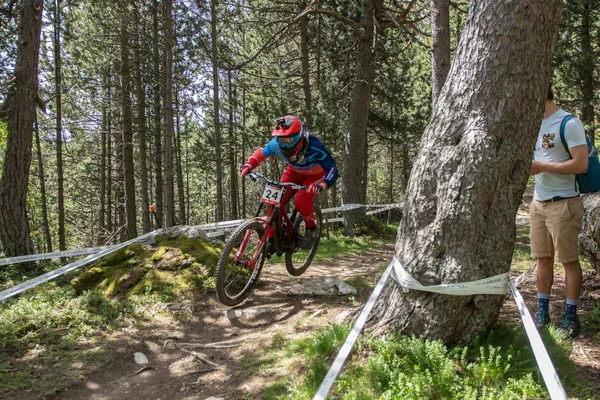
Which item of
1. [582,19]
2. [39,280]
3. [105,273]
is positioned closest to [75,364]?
[39,280]

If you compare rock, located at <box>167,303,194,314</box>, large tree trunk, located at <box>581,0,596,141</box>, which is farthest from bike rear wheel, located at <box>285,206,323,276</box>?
large tree trunk, located at <box>581,0,596,141</box>

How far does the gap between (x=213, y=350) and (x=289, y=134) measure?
2.64 metres

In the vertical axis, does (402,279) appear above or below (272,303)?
above

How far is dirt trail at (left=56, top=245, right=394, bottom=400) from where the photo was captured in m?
3.29

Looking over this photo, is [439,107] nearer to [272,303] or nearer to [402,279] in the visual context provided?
[402,279]

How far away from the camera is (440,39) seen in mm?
6922

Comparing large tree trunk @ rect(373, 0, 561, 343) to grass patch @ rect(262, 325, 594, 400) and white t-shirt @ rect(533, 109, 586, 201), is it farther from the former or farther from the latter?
white t-shirt @ rect(533, 109, 586, 201)

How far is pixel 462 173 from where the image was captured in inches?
114

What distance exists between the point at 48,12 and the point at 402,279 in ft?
49.8

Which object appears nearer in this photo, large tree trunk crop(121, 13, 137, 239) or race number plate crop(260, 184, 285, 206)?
race number plate crop(260, 184, 285, 206)

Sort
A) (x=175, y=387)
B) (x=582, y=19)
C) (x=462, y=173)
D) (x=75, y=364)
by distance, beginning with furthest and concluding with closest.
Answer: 1. (x=582, y=19)
2. (x=75, y=364)
3. (x=175, y=387)
4. (x=462, y=173)

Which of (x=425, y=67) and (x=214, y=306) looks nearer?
(x=214, y=306)

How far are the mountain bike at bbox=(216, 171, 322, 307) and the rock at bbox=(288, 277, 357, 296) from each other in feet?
1.87

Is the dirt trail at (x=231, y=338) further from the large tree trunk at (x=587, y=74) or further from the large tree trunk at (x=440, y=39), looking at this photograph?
the large tree trunk at (x=587, y=74)
